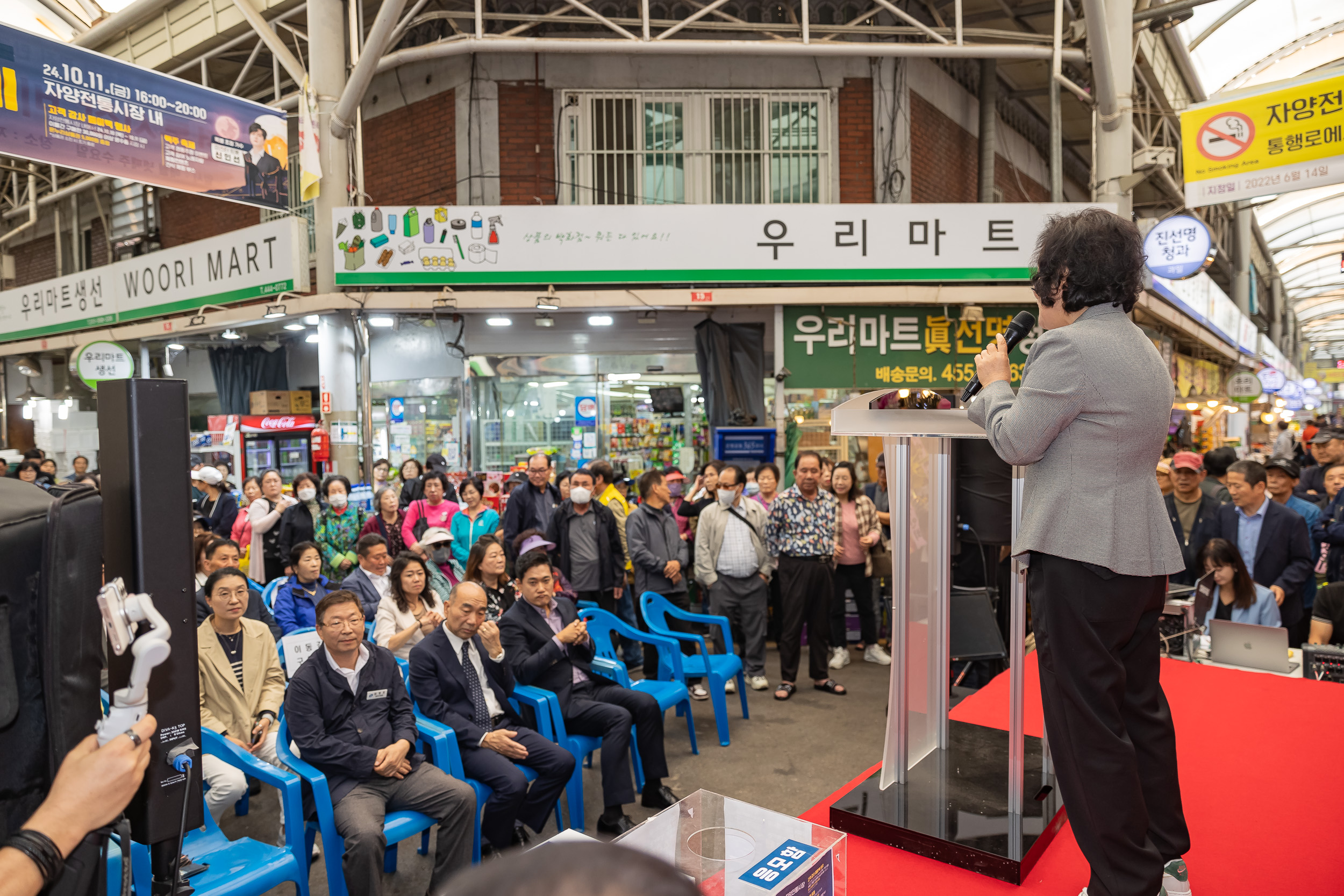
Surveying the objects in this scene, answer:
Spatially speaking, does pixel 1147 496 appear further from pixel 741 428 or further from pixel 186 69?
pixel 186 69

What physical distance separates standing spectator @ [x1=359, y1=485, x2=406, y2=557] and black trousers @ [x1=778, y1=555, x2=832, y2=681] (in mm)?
3298

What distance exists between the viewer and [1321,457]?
23.2 feet

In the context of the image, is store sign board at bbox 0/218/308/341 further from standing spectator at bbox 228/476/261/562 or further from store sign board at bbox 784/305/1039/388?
store sign board at bbox 784/305/1039/388

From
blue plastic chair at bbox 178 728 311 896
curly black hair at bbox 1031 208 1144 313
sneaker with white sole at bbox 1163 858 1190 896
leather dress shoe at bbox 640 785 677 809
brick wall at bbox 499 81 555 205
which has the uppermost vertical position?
brick wall at bbox 499 81 555 205

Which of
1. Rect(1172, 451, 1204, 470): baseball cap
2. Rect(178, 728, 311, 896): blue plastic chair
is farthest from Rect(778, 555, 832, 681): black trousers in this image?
Rect(178, 728, 311, 896): blue plastic chair

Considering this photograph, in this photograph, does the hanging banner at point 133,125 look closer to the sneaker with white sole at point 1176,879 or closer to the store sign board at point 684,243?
the store sign board at point 684,243

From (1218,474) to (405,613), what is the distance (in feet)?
23.0

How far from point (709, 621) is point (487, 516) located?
2252 mm

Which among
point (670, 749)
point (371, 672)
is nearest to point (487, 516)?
point (670, 749)

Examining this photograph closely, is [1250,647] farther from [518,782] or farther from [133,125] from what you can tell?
[133,125]

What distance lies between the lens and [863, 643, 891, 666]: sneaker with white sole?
6.55 meters

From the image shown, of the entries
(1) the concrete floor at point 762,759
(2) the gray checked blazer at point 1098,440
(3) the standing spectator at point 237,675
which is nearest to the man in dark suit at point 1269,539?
(1) the concrete floor at point 762,759

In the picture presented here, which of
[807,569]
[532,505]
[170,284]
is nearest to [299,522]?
[532,505]

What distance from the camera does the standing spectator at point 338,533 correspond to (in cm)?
653
